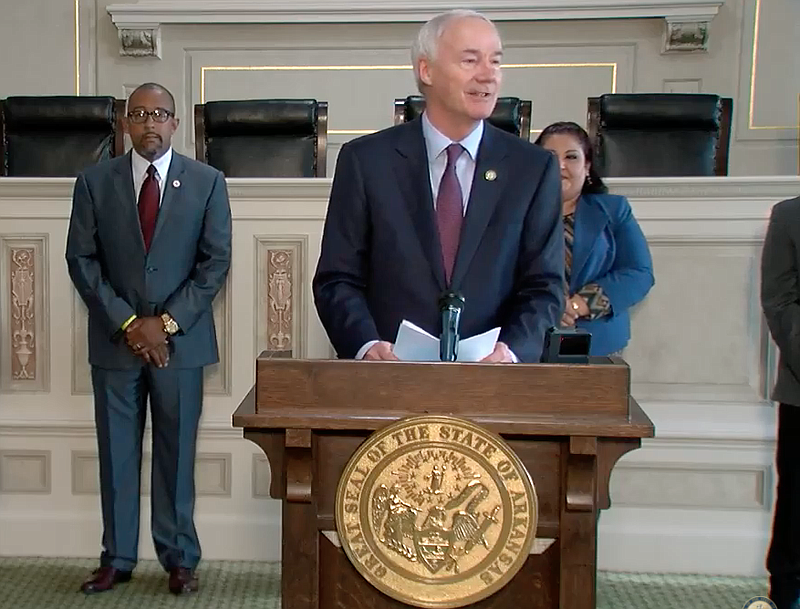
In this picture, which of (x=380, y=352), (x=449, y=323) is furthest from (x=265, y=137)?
(x=449, y=323)

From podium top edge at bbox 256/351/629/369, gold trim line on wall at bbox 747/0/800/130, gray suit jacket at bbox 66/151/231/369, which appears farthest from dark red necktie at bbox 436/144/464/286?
gold trim line on wall at bbox 747/0/800/130

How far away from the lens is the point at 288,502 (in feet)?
4.14

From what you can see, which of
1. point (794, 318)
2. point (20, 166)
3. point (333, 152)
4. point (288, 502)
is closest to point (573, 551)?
point (288, 502)

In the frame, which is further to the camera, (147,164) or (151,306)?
(147,164)

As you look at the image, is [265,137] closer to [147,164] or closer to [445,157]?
[147,164]

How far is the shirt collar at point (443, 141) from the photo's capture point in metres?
1.53

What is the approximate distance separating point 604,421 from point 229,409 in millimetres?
1812

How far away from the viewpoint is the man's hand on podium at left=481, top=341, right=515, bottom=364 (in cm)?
132

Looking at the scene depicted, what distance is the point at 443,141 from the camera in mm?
1529

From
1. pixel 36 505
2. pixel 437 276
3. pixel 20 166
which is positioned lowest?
pixel 36 505

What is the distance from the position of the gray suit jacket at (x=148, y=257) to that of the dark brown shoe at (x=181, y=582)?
1.89 feet

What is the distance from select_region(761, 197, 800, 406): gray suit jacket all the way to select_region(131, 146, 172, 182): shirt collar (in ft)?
5.38

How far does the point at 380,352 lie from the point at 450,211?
29 cm

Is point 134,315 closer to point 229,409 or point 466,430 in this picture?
point 229,409
